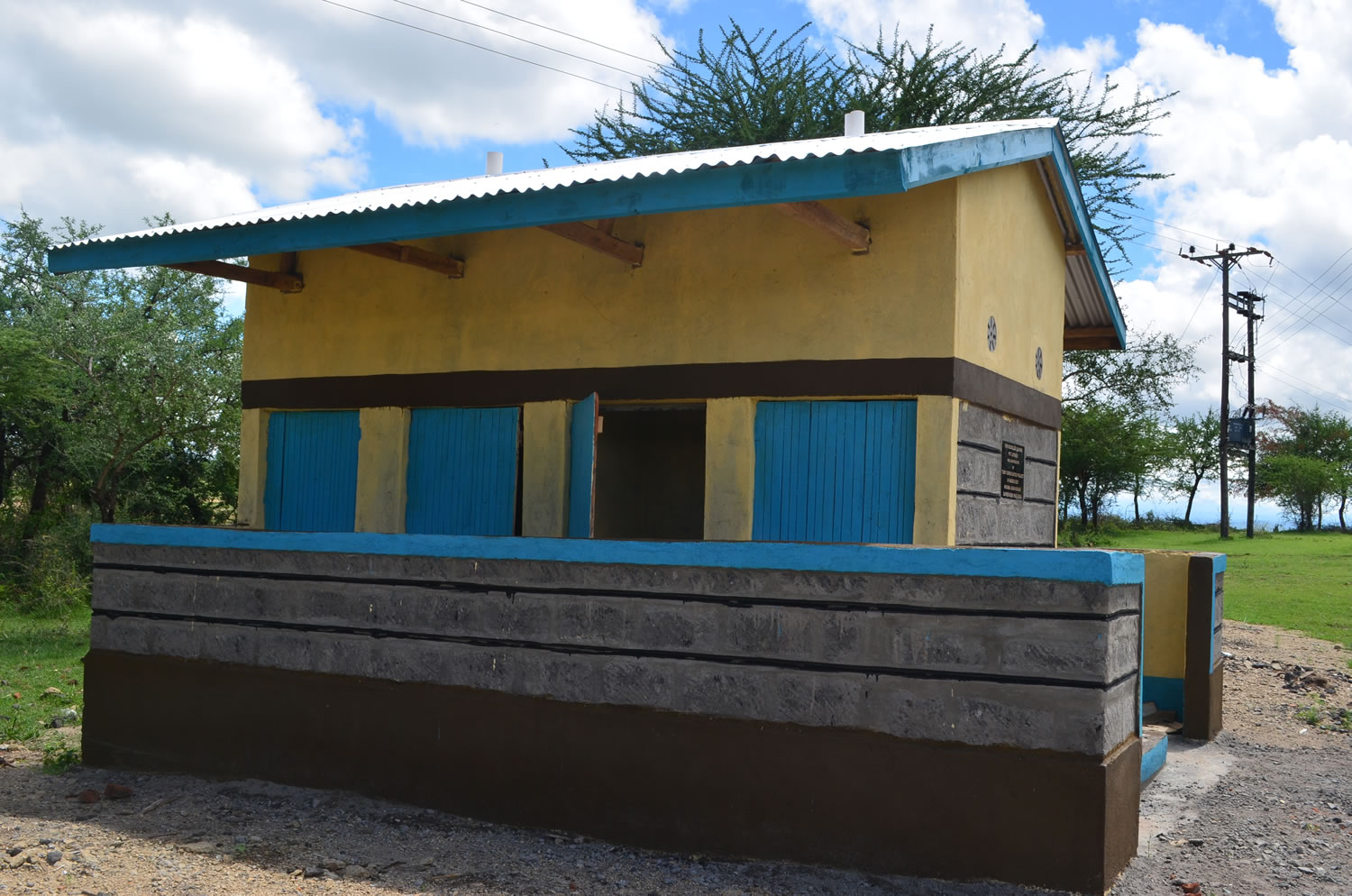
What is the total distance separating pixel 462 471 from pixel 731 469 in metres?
2.39

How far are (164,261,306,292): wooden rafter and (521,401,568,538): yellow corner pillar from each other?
8.32ft

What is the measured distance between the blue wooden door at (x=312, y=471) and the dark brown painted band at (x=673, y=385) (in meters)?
0.17

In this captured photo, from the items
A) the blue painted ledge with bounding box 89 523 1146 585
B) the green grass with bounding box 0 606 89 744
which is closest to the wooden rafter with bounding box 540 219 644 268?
the blue painted ledge with bounding box 89 523 1146 585

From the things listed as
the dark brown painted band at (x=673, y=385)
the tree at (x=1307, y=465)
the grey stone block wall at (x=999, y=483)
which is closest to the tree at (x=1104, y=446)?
the tree at (x=1307, y=465)

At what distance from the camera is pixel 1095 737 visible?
18.5 ft

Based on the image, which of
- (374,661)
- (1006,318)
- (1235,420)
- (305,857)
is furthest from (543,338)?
(1235,420)

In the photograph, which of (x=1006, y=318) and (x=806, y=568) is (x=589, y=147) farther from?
(x=806, y=568)

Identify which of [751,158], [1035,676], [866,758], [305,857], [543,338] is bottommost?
[305,857]

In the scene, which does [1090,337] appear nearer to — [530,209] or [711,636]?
[530,209]

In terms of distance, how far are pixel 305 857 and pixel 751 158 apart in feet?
15.1

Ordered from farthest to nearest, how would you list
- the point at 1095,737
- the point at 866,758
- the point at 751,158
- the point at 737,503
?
1. the point at 737,503
2. the point at 751,158
3. the point at 866,758
4. the point at 1095,737

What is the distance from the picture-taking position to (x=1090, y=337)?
12.3 meters

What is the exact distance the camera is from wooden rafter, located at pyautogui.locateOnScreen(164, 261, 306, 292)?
32.1 ft

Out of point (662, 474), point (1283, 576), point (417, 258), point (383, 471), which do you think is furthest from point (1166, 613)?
point (1283, 576)
